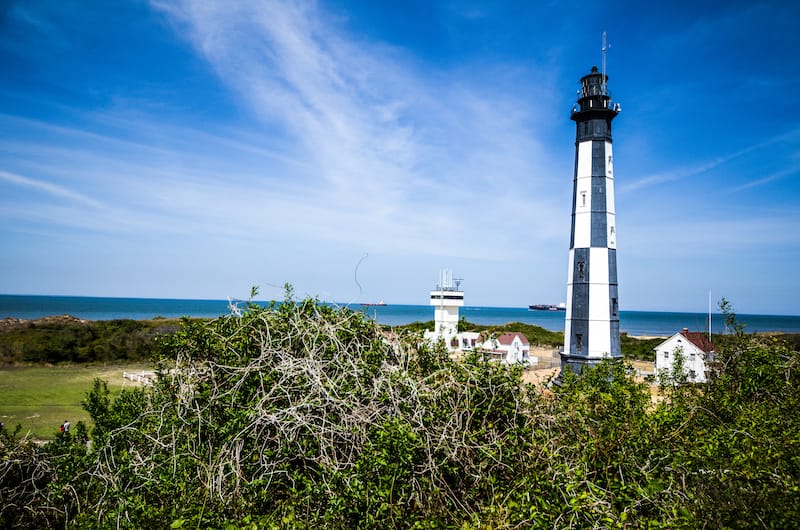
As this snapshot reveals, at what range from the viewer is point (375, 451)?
4156mm

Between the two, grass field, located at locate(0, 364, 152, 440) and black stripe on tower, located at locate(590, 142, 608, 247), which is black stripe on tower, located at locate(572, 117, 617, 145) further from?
grass field, located at locate(0, 364, 152, 440)

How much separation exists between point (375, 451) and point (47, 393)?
2501 centimetres

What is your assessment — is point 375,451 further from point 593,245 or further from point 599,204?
point 599,204

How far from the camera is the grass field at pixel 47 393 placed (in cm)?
1672

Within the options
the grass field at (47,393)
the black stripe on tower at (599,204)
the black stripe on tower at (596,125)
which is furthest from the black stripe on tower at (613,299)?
the grass field at (47,393)

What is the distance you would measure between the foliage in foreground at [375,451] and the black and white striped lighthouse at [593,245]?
10279 mm

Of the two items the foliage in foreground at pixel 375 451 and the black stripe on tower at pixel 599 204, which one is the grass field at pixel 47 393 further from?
the black stripe on tower at pixel 599 204

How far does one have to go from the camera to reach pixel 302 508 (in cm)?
411

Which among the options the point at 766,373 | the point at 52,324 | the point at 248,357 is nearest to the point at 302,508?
the point at 248,357

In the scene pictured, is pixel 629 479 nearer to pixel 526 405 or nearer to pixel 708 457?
pixel 708 457

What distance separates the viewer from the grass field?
1672cm

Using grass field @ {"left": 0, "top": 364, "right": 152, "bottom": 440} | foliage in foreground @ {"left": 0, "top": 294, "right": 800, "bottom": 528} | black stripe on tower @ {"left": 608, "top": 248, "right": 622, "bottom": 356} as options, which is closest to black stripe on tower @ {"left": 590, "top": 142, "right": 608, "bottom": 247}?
black stripe on tower @ {"left": 608, "top": 248, "right": 622, "bottom": 356}

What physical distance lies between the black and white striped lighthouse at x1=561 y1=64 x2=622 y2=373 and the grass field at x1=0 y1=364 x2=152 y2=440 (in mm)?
14097

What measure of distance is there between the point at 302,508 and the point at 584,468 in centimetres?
249
